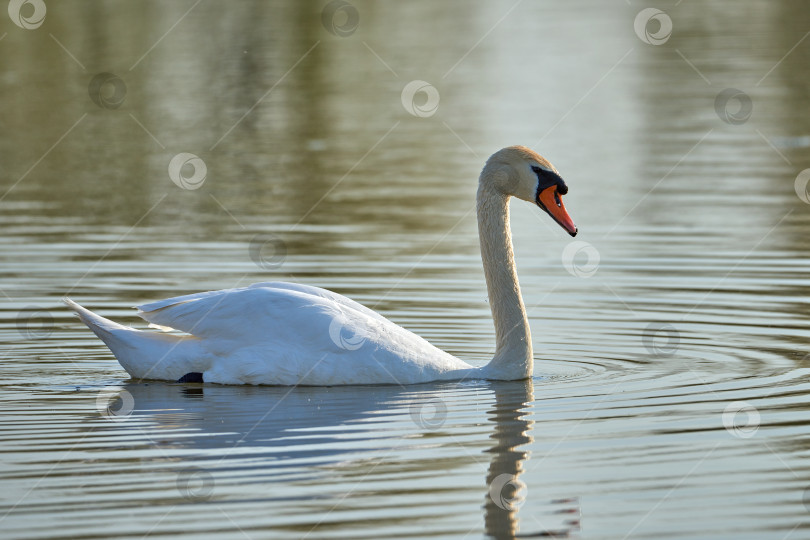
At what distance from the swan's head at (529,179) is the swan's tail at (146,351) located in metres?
2.43

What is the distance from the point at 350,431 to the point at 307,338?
1.41 m

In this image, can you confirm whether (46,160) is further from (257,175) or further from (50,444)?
(50,444)

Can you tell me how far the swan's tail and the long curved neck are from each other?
206 centimetres

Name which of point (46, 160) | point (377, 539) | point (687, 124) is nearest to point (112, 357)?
point (377, 539)

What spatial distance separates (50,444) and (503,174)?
12.5 ft

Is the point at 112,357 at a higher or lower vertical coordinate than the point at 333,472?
higher

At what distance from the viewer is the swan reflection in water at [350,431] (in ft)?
23.7

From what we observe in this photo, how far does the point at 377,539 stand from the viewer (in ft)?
20.8

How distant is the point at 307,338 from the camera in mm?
9586

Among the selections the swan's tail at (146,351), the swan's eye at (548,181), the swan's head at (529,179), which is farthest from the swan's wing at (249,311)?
the swan's eye at (548,181)

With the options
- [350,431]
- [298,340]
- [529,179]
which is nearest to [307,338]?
[298,340]

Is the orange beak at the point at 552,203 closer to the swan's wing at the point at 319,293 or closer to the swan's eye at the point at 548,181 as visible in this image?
the swan's eye at the point at 548,181

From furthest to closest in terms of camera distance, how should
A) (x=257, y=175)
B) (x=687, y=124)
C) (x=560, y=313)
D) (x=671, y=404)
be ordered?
(x=687, y=124)
(x=257, y=175)
(x=560, y=313)
(x=671, y=404)

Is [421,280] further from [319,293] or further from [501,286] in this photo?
[319,293]
